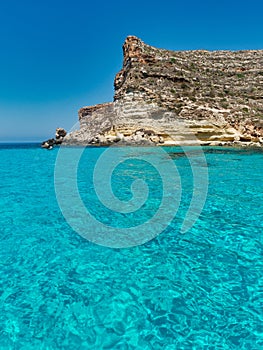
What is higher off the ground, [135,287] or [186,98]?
[186,98]

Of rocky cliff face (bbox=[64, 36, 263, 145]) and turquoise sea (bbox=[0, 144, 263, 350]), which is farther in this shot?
rocky cliff face (bbox=[64, 36, 263, 145])

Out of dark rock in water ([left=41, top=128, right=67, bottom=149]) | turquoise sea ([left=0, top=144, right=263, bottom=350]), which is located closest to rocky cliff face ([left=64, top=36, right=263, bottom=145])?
dark rock in water ([left=41, top=128, right=67, bottom=149])

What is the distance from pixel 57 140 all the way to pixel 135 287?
50521 millimetres

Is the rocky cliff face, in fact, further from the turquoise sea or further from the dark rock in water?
the turquoise sea

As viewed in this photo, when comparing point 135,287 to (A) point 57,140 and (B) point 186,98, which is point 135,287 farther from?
(A) point 57,140

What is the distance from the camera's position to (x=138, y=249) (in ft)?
17.8

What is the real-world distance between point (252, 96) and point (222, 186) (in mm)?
32849

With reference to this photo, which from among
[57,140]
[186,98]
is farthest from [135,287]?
[57,140]

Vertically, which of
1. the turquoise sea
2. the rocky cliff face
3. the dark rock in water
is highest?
the rocky cliff face

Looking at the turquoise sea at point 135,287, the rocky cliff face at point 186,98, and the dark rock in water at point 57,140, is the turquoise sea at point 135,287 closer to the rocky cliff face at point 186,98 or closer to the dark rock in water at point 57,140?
the rocky cliff face at point 186,98

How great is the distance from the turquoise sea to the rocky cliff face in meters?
26.3

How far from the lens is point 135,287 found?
4141 millimetres

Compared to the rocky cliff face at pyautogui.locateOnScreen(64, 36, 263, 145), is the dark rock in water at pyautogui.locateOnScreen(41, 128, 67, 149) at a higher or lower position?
lower

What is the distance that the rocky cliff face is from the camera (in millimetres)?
32375
